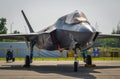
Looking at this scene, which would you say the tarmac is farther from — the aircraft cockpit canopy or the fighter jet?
the aircraft cockpit canopy

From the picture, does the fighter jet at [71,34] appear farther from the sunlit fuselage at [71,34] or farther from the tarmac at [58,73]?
the tarmac at [58,73]

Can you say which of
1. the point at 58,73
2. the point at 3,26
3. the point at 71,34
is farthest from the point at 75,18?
the point at 3,26

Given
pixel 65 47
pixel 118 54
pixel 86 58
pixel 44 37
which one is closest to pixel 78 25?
pixel 65 47

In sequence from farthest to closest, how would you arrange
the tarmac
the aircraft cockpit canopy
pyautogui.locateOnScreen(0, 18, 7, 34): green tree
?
pyautogui.locateOnScreen(0, 18, 7, 34): green tree, the aircraft cockpit canopy, the tarmac

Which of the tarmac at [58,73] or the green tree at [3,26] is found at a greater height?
the green tree at [3,26]

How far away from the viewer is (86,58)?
2427 centimetres

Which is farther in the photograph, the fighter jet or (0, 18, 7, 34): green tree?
(0, 18, 7, 34): green tree

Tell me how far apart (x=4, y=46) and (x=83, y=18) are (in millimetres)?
30433

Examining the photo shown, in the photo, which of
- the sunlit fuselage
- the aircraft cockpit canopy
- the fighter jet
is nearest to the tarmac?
the fighter jet

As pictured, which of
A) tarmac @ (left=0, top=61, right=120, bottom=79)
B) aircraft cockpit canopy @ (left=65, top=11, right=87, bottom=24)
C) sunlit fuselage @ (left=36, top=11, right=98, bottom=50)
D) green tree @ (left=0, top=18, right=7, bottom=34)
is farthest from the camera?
green tree @ (left=0, top=18, right=7, bottom=34)

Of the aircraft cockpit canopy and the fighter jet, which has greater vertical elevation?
the aircraft cockpit canopy

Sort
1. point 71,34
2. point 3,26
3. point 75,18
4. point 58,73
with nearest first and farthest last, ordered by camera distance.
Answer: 1. point 58,73
2. point 71,34
3. point 75,18
4. point 3,26

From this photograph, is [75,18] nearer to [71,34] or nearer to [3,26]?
[71,34]

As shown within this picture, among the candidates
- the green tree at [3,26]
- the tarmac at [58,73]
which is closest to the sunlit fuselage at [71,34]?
the tarmac at [58,73]
